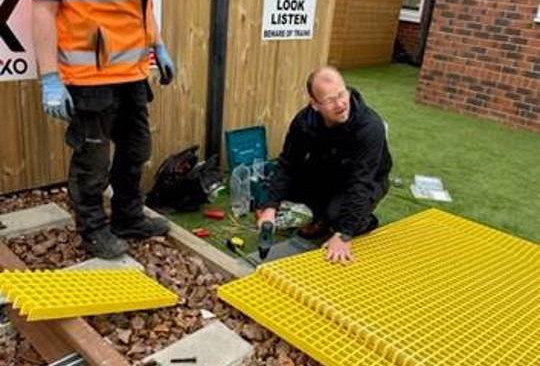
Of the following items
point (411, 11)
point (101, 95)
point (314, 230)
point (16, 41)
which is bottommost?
point (314, 230)

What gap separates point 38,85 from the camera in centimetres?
306

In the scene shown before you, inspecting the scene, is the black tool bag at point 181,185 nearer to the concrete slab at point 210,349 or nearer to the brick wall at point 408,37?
the concrete slab at point 210,349

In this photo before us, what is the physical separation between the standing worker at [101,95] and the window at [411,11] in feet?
29.6

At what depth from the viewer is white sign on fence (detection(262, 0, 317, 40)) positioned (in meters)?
4.01

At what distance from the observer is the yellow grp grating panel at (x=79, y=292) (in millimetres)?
2100

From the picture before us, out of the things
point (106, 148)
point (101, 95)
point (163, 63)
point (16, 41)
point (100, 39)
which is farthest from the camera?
point (16, 41)

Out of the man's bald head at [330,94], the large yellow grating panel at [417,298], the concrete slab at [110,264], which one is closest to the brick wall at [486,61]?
the large yellow grating panel at [417,298]

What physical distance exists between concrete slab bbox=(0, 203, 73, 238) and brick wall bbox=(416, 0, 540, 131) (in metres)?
5.53

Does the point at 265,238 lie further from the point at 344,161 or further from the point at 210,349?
the point at 210,349

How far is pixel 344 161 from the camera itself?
9.87 ft

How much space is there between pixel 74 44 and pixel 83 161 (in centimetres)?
50

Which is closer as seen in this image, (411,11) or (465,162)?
(465,162)

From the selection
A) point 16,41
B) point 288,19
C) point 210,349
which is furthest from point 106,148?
point 288,19

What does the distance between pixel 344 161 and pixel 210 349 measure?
127 cm
